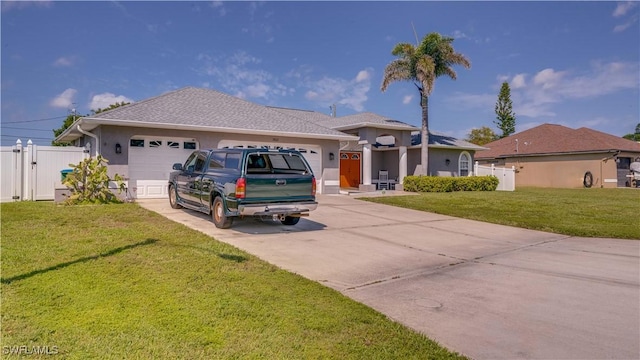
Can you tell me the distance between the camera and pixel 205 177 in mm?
9750

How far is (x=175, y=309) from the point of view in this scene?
4.02 metres

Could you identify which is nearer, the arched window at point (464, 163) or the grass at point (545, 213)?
the grass at point (545, 213)

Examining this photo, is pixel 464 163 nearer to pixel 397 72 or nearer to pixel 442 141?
pixel 442 141

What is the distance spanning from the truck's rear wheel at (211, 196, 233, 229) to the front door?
1557 cm

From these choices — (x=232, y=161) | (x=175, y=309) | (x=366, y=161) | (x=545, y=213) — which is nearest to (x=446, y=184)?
(x=366, y=161)

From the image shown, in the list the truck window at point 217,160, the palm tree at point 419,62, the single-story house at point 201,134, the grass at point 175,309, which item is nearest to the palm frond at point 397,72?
the palm tree at point 419,62

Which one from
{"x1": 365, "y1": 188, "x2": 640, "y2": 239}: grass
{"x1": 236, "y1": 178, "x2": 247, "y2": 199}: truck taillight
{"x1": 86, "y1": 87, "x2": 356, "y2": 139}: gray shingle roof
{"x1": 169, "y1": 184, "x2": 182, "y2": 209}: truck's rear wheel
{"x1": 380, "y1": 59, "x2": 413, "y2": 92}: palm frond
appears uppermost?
{"x1": 380, "y1": 59, "x2": 413, "y2": 92}: palm frond

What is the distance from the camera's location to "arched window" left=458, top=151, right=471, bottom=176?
28.1m

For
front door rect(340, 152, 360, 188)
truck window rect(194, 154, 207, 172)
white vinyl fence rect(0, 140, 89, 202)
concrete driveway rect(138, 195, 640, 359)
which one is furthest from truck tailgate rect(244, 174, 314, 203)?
front door rect(340, 152, 360, 188)

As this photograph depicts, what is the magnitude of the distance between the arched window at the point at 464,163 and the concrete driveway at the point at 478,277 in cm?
1772

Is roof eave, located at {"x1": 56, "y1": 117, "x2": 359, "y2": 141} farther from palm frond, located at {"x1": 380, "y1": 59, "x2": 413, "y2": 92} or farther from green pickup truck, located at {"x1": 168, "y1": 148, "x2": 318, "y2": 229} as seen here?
palm frond, located at {"x1": 380, "y1": 59, "x2": 413, "y2": 92}

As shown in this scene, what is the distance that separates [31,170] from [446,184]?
780 inches

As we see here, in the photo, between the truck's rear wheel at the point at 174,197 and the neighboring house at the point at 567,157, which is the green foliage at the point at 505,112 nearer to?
the neighboring house at the point at 567,157

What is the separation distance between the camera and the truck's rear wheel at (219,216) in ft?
29.3
